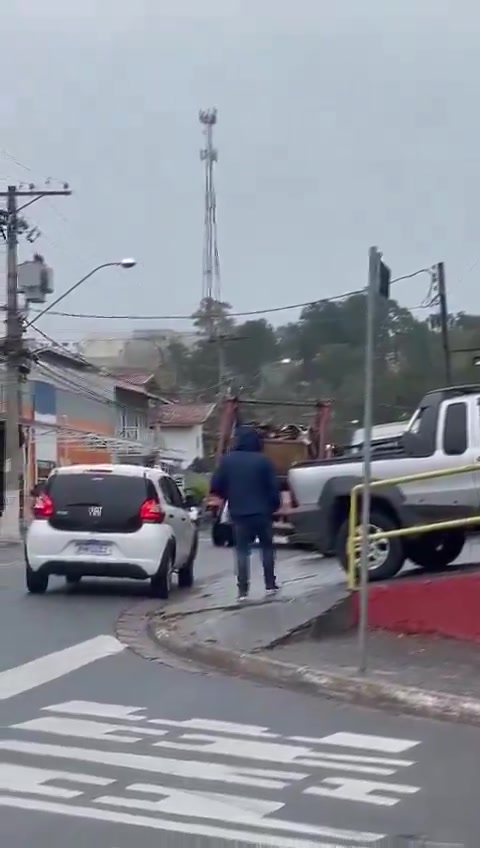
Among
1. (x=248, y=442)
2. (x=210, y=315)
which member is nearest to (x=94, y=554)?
(x=248, y=442)

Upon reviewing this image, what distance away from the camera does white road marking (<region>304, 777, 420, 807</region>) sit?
7043mm

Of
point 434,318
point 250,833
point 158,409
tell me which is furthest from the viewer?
point 158,409

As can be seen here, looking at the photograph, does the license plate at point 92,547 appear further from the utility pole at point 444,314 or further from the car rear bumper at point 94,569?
the utility pole at point 444,314

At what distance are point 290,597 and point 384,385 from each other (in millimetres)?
32266

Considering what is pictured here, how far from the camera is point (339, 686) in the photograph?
10.1 meters

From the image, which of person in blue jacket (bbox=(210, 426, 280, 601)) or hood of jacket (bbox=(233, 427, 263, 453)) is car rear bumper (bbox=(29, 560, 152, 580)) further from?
hood of jacket (bbox=(233, 427, 263, 453))

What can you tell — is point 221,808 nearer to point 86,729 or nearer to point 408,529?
point 86,729

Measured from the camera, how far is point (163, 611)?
601 inches

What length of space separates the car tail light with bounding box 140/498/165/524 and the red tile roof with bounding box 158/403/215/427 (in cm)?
5806

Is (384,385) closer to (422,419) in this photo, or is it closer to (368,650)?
(422,419)

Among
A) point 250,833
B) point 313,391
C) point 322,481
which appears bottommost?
point 250,833

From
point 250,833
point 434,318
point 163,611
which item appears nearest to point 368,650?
point 163,611

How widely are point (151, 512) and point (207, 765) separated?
30.6ft

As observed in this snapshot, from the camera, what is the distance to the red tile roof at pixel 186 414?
76.2 metres
